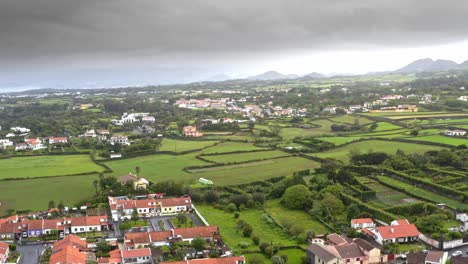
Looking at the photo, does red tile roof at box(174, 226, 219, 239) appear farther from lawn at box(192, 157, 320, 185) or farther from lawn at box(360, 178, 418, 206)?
lawn at box(360, 178, 418, 206)

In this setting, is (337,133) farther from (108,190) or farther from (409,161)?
(108,190)

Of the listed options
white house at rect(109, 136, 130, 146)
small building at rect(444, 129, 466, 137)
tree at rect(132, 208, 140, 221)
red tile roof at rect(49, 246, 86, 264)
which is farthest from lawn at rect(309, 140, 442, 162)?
red tile roof at rect(49, 246, 86, 264)

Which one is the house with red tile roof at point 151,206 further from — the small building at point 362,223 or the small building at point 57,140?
the small building at point 57,140

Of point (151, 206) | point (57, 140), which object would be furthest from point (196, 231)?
point (57, 140)

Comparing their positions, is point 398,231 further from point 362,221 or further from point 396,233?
point 362,221

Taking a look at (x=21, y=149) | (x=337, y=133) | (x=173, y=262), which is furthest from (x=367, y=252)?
(x=21, y=149)

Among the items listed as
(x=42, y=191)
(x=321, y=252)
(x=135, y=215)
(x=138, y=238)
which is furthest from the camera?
(x=42, y=191)

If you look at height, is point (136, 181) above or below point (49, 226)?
above
